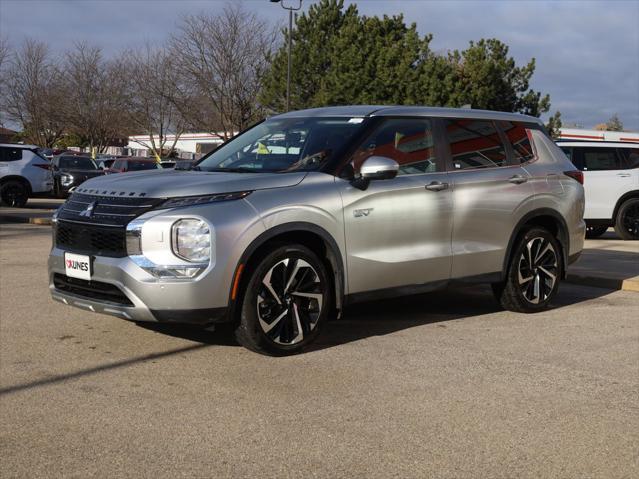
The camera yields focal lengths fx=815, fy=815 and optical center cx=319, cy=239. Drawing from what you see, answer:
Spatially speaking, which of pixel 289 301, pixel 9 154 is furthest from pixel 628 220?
pixel 9 154

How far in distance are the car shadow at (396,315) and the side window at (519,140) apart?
1.32 meters

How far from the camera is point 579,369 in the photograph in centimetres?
547

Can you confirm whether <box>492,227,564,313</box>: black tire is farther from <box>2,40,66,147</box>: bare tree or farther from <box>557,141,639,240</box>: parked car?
<box>2,40,66,147</box>: bare tree

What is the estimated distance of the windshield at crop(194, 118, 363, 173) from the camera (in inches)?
238

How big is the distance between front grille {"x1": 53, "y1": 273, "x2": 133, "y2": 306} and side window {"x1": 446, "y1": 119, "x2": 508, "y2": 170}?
9.69 ft

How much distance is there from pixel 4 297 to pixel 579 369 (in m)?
5.24

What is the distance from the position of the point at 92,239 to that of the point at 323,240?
1580 mm

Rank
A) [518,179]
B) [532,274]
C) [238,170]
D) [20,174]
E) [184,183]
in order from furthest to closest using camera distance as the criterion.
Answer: [20,174]
[532,274]
[518,179]
[238,170]
[184,183]

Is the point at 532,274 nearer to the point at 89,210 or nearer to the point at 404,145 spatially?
the point at 404,145

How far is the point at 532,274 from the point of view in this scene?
741cm

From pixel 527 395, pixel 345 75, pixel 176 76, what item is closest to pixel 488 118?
pixel 527 395

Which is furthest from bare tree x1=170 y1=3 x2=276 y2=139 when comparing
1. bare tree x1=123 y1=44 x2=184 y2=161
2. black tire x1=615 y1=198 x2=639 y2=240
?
black tire x1=615 y1=198 x2=639 y2=240

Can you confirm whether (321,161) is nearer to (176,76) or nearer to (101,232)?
(101,232)

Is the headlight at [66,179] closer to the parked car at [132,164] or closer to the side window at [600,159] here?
the parked car at [132,164]
